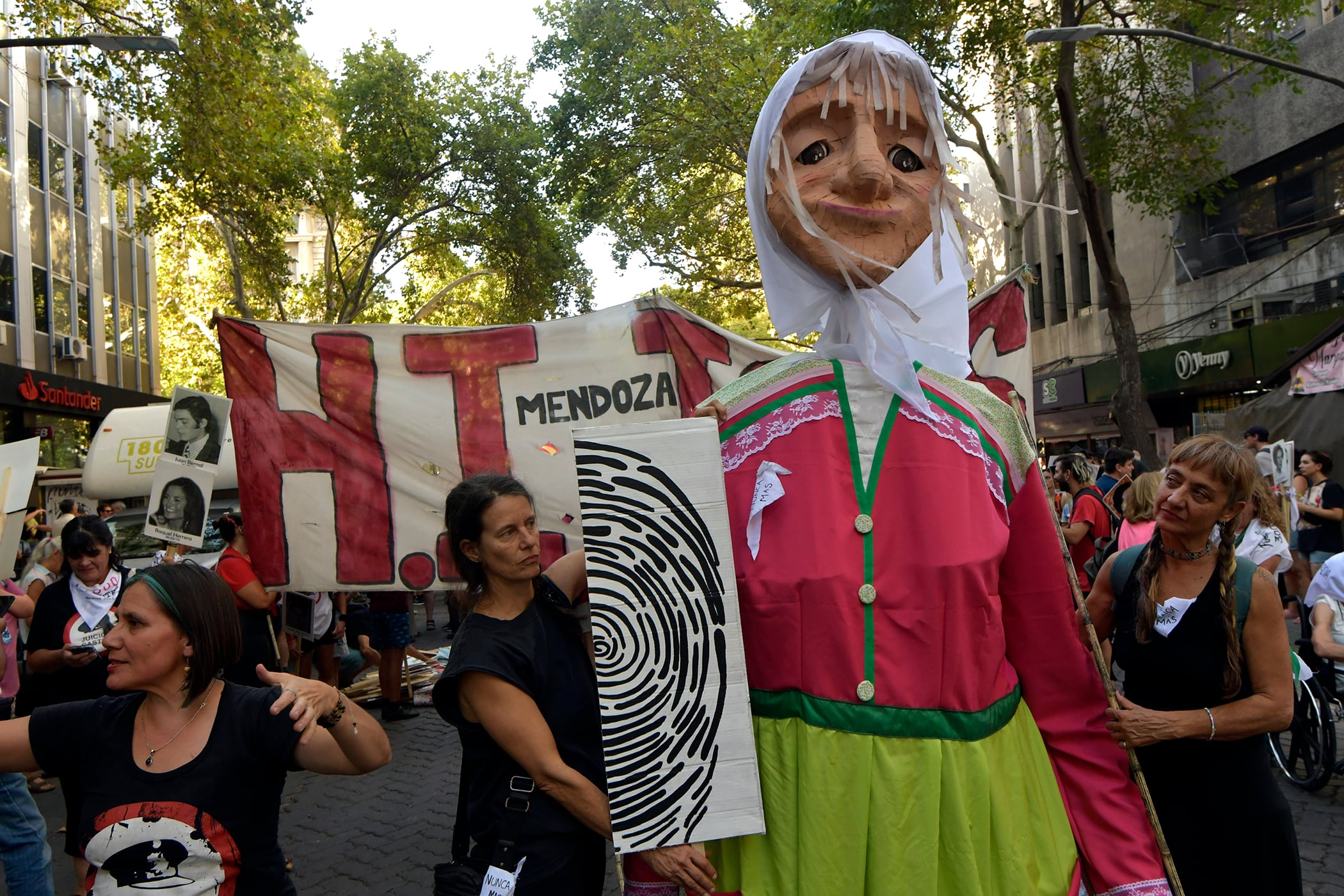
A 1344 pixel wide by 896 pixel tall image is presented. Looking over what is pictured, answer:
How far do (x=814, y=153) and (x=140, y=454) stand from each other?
9539 millimetres

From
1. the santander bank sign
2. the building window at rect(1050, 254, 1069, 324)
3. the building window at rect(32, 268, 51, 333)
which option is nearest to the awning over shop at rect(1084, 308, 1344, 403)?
the building window at rect(1050, 254, 1069, 324)

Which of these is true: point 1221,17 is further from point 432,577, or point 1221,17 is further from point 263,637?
point 263,637

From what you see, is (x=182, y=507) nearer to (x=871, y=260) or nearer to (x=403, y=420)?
(x=403, y=420)

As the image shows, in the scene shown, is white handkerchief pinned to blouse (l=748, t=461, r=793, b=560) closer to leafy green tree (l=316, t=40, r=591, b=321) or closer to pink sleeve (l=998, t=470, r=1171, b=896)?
pink sleeve (l=998, t=470, r=1171, b=896)

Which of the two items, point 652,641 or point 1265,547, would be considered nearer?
point 652,641

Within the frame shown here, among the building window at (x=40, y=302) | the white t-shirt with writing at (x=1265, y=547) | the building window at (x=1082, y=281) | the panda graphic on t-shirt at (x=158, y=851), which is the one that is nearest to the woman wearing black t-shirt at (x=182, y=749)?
the panda graphic on t-shirt at (x=158, y=851)

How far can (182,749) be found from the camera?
6.91ft

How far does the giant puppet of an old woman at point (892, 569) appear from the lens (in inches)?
80.7

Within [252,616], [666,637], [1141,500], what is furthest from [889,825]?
[252,616]

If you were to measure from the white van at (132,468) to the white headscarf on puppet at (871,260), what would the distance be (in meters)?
8.02

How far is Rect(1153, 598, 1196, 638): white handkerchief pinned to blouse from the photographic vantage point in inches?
96.0

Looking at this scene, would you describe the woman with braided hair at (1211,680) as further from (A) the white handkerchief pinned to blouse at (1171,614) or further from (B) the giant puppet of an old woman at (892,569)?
(B) the giant puppet of an old woman at (892,569)

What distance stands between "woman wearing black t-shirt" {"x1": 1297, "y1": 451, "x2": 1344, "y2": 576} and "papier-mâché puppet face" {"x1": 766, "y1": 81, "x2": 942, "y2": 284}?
6.93 m

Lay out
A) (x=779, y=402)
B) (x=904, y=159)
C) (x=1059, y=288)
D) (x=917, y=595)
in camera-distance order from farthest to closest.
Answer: (x=1059, y=288), (x=904, y=159), (x=779, y=402), (x=917, y=595)
